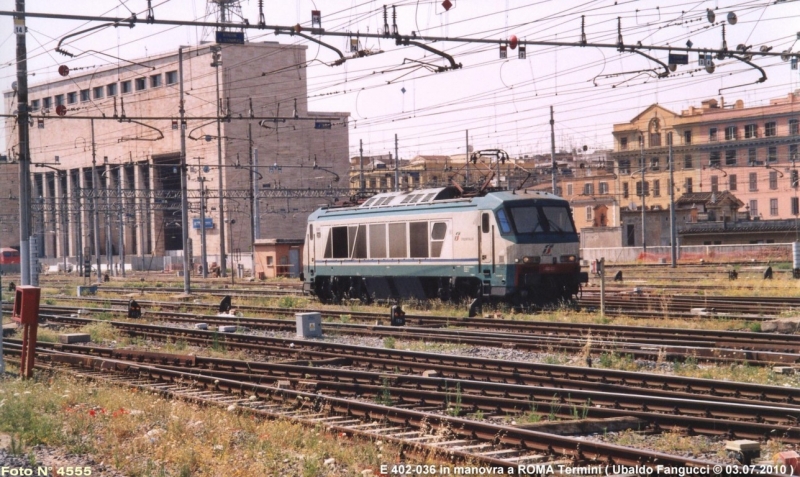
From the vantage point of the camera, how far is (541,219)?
25203 millimetres

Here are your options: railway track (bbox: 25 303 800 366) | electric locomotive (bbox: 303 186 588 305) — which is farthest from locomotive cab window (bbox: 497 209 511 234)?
railway track (bbox: 25 303 800 366)

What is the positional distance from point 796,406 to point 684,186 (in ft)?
278

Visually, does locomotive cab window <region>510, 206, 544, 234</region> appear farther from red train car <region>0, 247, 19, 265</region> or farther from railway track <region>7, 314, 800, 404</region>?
red train car <region>0, 247, 19, 265</region>

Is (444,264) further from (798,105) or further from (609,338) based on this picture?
(798,105)

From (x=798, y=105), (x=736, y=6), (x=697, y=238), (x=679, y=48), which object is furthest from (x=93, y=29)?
(x=798, y=105)

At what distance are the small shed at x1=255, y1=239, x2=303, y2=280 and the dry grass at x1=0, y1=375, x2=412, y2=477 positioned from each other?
41459 millimetres

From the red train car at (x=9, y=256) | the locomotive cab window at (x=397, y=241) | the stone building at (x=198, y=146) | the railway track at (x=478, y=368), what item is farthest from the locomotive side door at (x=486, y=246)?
the red train car at (x=9, y=256)

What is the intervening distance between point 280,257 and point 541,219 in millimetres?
32323

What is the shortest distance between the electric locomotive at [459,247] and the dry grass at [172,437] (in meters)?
12.4

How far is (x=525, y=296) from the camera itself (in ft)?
80.8

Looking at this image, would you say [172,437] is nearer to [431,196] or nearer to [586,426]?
[586,426]

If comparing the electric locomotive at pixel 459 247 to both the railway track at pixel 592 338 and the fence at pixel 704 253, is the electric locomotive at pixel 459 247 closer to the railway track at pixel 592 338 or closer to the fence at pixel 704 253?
the railway track at pixel 592 338

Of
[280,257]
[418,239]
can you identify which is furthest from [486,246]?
[280,257]

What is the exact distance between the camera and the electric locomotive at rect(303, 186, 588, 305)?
961 inches
